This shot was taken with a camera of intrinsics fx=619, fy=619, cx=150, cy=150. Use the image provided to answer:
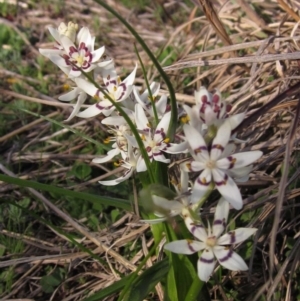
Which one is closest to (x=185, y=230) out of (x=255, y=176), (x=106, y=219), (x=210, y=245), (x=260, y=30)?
(x=210, y=245)

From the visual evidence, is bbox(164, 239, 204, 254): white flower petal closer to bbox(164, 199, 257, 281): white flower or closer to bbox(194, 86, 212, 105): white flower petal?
bbox(164, 199, 257, 281): white flower

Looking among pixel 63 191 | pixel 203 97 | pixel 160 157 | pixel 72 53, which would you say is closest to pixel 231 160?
pixel 203 97

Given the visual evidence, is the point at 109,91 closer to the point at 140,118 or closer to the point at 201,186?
the point at 140,118

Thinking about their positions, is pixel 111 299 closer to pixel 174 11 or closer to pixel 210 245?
pixel 210 245

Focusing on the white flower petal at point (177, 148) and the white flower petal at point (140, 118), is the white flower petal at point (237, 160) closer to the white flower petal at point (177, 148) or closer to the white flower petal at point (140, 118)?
the white flower petal at point (177, 148)

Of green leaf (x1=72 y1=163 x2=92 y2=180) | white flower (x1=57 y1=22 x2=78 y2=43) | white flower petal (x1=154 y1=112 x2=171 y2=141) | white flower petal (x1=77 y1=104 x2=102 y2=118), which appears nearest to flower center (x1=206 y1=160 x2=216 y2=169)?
white flower petal (x1=154 y1=112 x2=171 y2=141)

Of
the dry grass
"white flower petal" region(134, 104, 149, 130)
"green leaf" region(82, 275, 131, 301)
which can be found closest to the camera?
"green leaf" region(82, 275, 131, 301)
